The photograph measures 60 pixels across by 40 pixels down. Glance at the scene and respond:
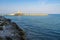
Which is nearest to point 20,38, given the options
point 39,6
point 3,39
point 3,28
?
point 3,39

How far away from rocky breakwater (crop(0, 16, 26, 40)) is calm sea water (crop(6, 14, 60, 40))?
14 centimetres

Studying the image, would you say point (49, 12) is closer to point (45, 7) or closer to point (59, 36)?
point (45, 7)

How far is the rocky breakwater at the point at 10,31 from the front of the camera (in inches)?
106

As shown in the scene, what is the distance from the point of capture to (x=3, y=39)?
8.46ft

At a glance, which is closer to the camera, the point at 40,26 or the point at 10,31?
the point at 10,31

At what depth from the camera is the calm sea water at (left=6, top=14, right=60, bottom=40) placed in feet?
9.56

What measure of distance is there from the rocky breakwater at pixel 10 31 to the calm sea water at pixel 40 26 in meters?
0.14

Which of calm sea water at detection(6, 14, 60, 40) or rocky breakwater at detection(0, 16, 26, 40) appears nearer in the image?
rocky breakwater at detection(0, 16, 26, 40)

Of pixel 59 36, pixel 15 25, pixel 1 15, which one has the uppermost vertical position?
pixel 1 15

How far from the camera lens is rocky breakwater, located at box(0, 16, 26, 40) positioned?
8.80 feet

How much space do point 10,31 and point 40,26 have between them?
66 centimetres

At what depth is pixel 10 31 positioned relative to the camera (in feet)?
9.54

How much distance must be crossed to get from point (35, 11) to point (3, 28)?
80cm

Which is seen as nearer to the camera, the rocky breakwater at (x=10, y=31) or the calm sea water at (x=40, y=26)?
the rocky breakwater at (x=10, y=31)
